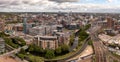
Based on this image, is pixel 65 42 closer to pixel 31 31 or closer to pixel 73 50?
pixel 73 50

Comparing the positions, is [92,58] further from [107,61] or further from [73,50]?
[73,50]

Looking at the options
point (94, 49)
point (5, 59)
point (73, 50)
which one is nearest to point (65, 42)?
point (73, 50)

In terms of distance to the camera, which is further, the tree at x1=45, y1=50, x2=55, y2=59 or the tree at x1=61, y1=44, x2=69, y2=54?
the tree at x1=61, y1=44, x2=69, y2=54

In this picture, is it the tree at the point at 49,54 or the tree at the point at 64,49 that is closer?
the tree at the point at 49,54

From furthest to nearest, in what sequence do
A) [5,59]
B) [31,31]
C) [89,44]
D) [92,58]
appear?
[31,31] < [89,44] < [92,58] < [5,59]

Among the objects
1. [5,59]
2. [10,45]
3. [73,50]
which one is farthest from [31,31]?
[5,59]

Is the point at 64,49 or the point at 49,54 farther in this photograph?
the point at 64,49

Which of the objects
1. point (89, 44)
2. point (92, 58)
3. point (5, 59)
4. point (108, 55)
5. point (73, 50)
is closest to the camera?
point (5, 59)

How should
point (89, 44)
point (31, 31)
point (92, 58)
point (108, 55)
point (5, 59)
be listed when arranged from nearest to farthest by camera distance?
point (5, 59), point (92, 58), point (108, 55), point (89, 44), point (31, 31)

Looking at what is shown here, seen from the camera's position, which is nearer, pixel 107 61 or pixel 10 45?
pixel 107 61
